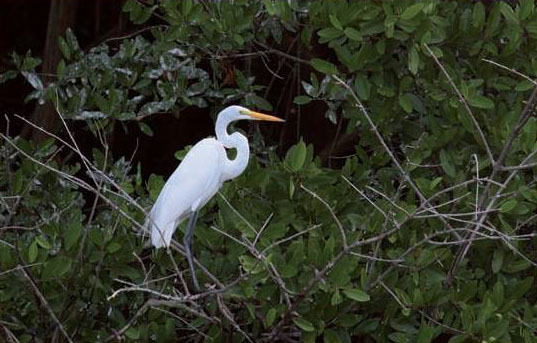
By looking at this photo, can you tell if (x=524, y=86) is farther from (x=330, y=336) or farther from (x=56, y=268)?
(x=56, y=268)

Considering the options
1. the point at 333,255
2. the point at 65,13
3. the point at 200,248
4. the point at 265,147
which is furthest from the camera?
the point at 65,13

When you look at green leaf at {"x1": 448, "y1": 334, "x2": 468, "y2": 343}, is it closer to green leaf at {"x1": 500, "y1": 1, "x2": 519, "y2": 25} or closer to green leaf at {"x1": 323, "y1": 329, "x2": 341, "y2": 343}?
green leaf at {"x1": 323, "y1": 329, "x2": 341, "y2": 343}

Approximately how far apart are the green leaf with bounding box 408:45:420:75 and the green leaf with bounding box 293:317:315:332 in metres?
0.71

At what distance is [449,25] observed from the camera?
3.47 metres

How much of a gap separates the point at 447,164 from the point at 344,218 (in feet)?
0.94

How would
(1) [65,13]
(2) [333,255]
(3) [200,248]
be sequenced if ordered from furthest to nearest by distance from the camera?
(1) [65,13] < (3) [200,248] < (2) [333,255]

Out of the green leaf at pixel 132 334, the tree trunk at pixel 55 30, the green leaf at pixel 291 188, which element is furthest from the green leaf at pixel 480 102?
the tree trunk at pixel 55 30

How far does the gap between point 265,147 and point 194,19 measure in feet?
1.68

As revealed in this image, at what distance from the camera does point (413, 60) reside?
3281 mm

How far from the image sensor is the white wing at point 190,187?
9.78 ft

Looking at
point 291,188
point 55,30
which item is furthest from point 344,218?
point 55,30

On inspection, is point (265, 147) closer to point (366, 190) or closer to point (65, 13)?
point (366, 190)

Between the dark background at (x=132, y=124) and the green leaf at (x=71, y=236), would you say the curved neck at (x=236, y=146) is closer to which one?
the green leaf at (x=71, y=236)

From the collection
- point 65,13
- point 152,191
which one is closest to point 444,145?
point 152,191
